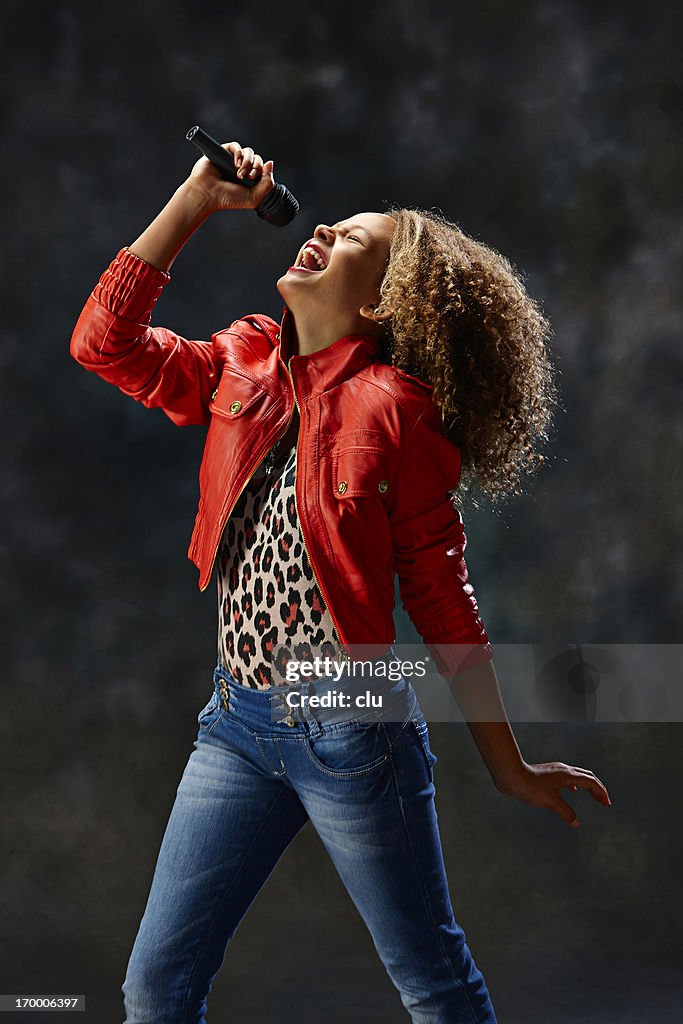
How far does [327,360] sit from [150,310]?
31 cm

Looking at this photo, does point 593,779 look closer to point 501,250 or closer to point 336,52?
point 501,250

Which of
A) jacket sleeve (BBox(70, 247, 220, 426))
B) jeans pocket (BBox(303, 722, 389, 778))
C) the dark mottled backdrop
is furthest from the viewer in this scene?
the dark mottled backdrop

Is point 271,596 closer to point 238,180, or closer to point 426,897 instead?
point 426,897

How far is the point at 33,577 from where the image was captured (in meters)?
3.65

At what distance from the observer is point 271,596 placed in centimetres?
193

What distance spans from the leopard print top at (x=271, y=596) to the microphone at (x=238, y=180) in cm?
43

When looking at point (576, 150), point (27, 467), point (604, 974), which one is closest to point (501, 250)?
point (576, 150)

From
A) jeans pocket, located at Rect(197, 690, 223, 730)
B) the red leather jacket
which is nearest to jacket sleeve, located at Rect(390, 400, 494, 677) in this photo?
the red leather jacket

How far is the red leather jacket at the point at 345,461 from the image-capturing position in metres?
1.90

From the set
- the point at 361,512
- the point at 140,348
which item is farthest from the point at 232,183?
the point at 361,512

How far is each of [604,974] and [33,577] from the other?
2.04 metres

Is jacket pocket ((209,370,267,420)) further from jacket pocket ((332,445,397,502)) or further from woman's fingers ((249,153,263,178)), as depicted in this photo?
woman's fingers ((249,153,263,178))

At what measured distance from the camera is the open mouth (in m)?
2.04

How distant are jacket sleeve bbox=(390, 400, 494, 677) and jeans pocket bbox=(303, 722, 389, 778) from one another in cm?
22
